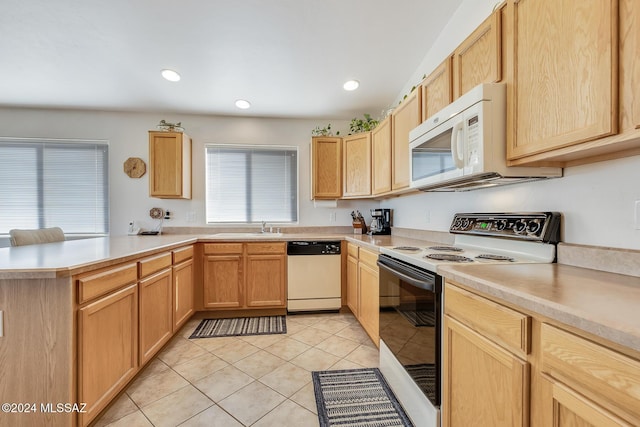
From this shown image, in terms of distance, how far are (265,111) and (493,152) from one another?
9.51ft

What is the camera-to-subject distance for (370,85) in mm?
3016

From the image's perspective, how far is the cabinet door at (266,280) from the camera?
303 centimetres

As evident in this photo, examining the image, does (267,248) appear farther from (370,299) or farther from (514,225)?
(514,225)

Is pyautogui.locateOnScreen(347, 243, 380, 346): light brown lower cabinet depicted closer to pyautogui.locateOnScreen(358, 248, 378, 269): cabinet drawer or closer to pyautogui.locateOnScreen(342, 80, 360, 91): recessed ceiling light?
pyautogui.locateOnScreen(358, 248, 378, 269): cabinet drawer

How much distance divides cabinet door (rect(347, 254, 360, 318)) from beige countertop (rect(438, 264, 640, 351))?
1.62m

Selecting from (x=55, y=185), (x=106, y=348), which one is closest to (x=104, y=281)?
(x=106, y=348)

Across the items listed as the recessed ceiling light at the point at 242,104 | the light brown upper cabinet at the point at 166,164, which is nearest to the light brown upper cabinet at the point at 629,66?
the recessed ceiling light at the point at 242,104

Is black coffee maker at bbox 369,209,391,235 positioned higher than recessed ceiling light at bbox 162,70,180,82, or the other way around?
recessed ceiling light at bbox 162,70,180,82

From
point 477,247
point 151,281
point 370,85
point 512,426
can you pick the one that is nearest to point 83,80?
point 151,281

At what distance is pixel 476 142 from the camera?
137 centimetres

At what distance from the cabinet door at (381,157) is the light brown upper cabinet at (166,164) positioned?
2.28 meters

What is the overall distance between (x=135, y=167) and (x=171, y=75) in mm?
1462

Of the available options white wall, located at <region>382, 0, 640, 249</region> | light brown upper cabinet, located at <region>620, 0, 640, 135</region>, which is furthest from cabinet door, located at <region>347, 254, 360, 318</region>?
light brown upper cabinet, located at <region>620, 0, 640, 135</region>

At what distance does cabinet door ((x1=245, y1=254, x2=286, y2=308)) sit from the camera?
303 centimetres
